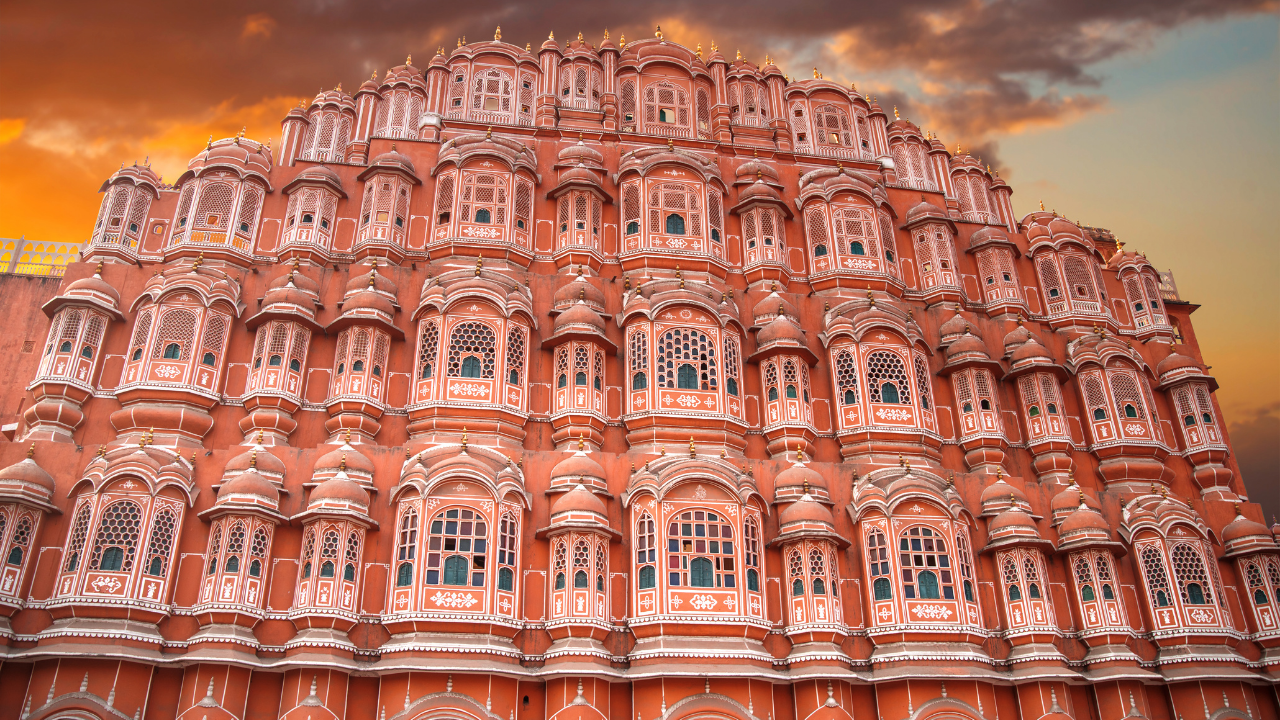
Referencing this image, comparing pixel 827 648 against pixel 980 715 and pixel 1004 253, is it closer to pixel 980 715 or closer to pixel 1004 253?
pixel 980 715

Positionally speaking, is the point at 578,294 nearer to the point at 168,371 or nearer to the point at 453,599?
the point at 453,599

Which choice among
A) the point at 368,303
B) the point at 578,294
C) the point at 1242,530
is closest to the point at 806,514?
the point at 578,294

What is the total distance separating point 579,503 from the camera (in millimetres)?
20250

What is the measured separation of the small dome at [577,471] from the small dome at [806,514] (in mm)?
4446

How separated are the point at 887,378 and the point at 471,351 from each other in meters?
11.3

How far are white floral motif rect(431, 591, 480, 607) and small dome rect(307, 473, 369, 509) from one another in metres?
2.62

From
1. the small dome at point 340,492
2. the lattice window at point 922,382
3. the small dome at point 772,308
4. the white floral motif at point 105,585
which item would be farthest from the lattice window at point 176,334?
the lattice window at point 922,382

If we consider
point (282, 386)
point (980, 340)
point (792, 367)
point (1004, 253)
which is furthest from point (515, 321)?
point (1004, 253)

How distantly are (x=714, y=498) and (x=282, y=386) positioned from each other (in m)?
10.9

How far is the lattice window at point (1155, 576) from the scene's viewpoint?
73.8ft

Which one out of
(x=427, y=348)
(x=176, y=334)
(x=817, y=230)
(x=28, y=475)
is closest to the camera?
(x=28, y=475)

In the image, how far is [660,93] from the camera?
104 feet

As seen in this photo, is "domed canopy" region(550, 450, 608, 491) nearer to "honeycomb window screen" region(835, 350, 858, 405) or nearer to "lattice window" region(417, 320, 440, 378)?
"lattice window" region(417, 320, 440, 378)

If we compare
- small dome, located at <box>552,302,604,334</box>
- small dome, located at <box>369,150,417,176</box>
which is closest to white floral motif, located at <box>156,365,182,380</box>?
small dome, located at <box>369,150,417,176</box>
